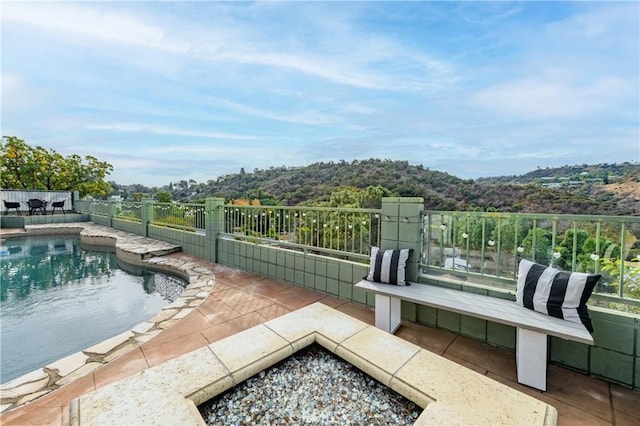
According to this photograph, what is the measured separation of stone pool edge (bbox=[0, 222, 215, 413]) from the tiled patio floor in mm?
114

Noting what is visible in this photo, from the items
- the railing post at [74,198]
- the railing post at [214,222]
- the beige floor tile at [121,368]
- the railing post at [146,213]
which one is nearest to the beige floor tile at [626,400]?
the beige floor tile at [121,368]

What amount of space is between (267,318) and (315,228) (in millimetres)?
1490

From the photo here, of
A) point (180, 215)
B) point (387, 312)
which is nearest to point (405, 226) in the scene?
point (387, 312)

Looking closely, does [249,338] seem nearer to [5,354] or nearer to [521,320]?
[521,320]

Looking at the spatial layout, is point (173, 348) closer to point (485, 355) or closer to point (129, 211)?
point (485, 355)

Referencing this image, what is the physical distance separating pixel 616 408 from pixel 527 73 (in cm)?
1055

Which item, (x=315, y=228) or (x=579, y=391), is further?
(x=315, y=228)

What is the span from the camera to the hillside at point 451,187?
742 cm

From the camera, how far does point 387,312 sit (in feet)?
8.98

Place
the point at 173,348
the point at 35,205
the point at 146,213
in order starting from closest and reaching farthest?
the point at 173,348
the point at 146,213
the point at 35,205

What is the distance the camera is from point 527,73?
8.80m

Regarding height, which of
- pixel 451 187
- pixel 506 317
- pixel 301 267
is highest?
pixel 451 187

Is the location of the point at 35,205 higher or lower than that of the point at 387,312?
higher

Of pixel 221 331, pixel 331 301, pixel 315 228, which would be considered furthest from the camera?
pixel 315 228
